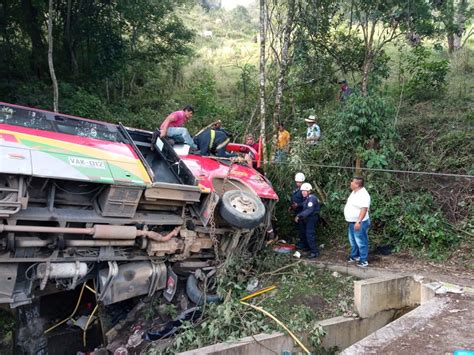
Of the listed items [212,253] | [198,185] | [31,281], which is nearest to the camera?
[31,281]

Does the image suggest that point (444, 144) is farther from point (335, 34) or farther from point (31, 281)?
point (31, 281)

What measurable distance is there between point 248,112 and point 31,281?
371 inches

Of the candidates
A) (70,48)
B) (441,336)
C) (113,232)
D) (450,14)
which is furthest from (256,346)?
(70,48)

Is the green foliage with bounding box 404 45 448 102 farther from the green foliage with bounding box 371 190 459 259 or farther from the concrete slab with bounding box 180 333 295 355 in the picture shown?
the concrete slab with bounding box 180 333 295 355

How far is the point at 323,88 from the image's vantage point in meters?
12.8

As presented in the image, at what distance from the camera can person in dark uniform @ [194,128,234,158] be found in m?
7.38

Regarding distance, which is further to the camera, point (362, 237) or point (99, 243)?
point (362, 237)

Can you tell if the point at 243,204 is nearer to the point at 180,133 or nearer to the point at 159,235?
the point at 159,235

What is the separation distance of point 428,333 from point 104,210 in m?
3.70

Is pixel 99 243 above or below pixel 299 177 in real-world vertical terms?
below

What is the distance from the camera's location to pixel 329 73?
12516mm

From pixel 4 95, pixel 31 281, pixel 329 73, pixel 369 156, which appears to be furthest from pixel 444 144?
pixel 4 95

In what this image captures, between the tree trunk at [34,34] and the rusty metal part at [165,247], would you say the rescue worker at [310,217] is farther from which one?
the tree trunk at [34,34]

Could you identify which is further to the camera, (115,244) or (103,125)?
(103,125)
